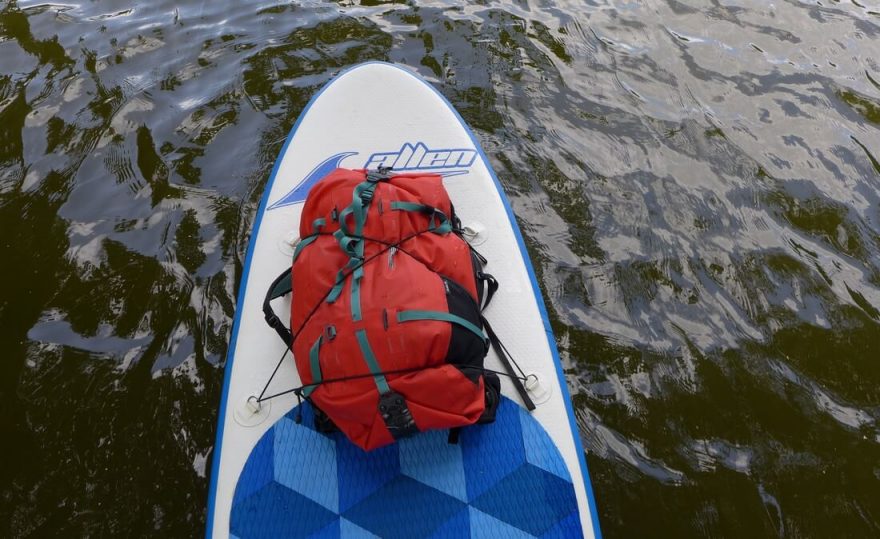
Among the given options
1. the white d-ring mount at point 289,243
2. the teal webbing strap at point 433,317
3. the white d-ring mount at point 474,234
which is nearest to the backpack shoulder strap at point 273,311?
the white d-ring mount at point 289,243

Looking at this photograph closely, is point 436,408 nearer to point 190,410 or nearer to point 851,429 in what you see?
point 190,410

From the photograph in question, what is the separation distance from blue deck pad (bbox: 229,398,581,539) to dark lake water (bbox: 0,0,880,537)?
0.51m

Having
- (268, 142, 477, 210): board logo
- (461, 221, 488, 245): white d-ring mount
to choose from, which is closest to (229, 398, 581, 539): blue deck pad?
(461, 221, 488, 245): white d-ring mount

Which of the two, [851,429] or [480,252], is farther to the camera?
[480,252]

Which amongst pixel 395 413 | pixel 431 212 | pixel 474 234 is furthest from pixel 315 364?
pixel 474 234

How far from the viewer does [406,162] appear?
3.47 meters

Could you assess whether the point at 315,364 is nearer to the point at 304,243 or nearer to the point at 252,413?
the point at 252,413

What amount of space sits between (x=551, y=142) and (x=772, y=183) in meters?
1.61

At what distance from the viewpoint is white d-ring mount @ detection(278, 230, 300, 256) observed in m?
3.16

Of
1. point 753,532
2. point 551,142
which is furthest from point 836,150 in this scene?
Result: point 753,532

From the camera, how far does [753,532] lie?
101 inches

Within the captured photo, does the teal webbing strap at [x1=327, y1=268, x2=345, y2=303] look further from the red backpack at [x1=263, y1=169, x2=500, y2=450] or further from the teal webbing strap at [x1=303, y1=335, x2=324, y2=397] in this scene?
the teal webbing strap at [x1=303, y1=335, x2=324, y2=397]

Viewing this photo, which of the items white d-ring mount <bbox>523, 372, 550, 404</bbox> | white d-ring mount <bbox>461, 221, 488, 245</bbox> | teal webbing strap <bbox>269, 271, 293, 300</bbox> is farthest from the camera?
white d-ring mount <bbox>461, 221, 488, 245</bbox>

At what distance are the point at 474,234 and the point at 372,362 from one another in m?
1.26
